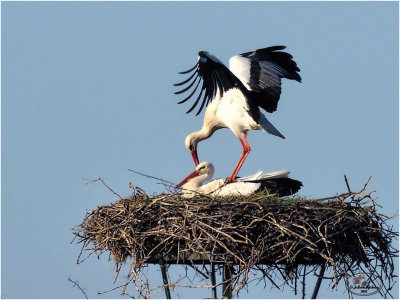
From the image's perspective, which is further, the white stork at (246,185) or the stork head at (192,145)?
the stork head at (192,145)

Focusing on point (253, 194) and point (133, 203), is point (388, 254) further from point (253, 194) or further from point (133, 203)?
point (133, 203)

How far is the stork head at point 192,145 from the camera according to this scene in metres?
9.12

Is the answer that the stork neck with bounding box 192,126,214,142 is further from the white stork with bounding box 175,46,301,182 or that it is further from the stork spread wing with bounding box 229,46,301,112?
the stork spread wing with bounding box 229,46,301,112

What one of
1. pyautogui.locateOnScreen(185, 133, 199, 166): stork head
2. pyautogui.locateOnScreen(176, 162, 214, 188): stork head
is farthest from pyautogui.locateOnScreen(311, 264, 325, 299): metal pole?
pyautogui.locateOnScreen(185, 133, 199, 166): stork head

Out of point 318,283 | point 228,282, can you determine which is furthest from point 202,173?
point 318,283

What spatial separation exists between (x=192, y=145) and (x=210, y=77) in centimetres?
81

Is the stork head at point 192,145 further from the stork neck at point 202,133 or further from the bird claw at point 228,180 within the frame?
the bird claw at point 228,180

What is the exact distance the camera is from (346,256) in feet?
22.5

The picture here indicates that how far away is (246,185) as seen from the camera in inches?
298

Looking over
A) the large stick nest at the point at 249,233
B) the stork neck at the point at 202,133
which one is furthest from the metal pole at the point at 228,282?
the stork neck at the point at 202,133

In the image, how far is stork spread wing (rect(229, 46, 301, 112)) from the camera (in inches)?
345

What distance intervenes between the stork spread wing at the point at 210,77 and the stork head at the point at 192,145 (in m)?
0.44

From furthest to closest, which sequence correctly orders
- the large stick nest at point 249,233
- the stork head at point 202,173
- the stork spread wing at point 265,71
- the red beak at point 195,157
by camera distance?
the red beak at point 195,157 < the stork spread wing at point 265,71 < the stork head at point 202,173 < the large stick nest at point 249,233

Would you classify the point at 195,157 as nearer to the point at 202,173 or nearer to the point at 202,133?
the point at 202,133
